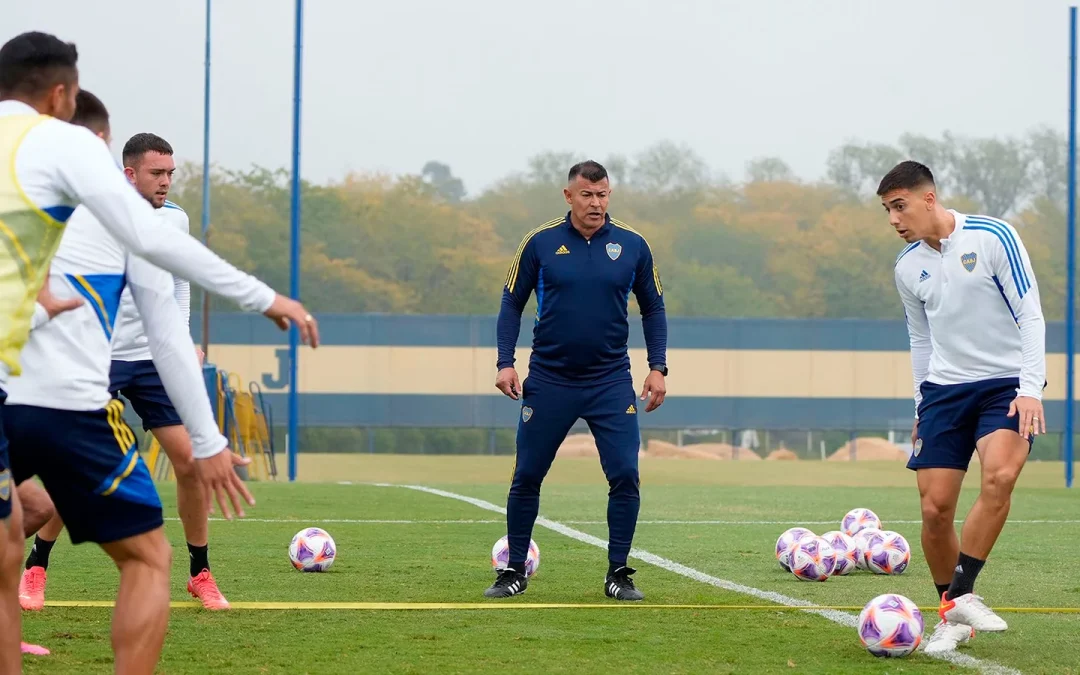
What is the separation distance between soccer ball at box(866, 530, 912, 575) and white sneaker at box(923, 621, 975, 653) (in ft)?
9.26

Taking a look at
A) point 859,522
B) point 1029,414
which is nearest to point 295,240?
point 859,522

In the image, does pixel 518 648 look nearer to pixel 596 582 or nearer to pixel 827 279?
pixel 596 582

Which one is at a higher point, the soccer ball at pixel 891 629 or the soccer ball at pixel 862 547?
the soccer ball at pixel 891 629

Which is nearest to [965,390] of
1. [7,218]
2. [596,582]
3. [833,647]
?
[833,647]

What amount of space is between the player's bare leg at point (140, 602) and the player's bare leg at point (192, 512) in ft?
8.89

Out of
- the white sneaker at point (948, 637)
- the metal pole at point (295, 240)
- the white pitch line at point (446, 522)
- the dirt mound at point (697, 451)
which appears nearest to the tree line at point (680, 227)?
the dirt mound at point (697, 451)

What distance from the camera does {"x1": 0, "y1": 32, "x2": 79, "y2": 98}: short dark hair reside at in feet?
13.7

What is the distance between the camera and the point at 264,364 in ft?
154

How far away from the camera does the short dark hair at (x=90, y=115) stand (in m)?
5.04

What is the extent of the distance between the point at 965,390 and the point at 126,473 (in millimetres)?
3793

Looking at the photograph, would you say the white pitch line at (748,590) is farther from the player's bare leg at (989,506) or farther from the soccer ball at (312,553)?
the soccer ball at (312,553)

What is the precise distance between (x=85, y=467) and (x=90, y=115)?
1.33 meters

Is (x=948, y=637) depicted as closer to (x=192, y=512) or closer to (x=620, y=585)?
(x=620, y=585)

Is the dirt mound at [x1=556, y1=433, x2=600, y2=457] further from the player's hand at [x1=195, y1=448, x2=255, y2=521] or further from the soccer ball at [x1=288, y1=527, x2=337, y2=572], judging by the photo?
the player's hand at [x1=195, y1=448, x2=255, y2=521]
